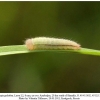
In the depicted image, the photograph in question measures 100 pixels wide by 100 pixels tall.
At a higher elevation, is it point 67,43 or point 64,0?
point 64,0

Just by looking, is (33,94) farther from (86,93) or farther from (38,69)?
(86,93)

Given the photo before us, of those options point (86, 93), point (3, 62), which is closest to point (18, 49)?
point (3, 62)

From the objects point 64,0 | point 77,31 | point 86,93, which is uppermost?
point 64,0

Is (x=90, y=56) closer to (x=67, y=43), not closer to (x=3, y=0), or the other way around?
(x=67, y=43)

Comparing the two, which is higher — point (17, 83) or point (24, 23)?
point (24, 23)

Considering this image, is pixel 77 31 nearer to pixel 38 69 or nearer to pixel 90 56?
pixel 90 56

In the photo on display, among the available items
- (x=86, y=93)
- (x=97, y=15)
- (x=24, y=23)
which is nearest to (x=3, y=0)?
(x=24, y=23)
